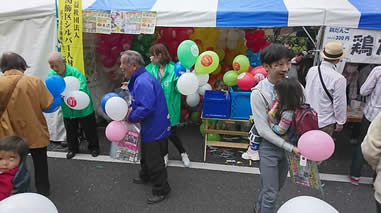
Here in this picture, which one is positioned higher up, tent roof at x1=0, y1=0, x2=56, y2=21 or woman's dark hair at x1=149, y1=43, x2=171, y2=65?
tent roof at x1=0, y1=0, x2=56, y2=21

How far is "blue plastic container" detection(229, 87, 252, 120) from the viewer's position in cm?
380

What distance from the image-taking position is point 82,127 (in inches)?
154

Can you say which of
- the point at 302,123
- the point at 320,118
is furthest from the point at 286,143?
the point at 320,118

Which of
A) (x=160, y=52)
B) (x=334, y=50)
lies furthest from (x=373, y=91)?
(x=160, y=52)

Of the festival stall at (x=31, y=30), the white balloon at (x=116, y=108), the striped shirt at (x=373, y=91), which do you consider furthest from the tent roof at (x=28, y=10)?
the striped shirt at (x=373, y=91)

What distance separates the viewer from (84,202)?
9.54 ft

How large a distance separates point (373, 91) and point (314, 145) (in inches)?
76.8

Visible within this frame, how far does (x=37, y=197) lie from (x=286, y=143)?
163cm

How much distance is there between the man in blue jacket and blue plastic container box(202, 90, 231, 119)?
1159 millimetres

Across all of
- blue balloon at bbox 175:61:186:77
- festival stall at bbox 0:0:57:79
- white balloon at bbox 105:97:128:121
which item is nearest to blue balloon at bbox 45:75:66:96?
white balloon at bbox 105:97:128:121

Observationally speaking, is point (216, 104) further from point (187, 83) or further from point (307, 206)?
point (307, 206)

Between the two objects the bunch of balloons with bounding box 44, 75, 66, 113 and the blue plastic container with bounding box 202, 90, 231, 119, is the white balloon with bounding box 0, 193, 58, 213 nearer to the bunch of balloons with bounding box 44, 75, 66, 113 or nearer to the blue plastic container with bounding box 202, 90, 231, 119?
the bunch of balloons with bounding box 44, 75, 66, 113

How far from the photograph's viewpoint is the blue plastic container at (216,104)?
12.6ft

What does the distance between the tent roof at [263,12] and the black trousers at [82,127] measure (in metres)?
1.67
